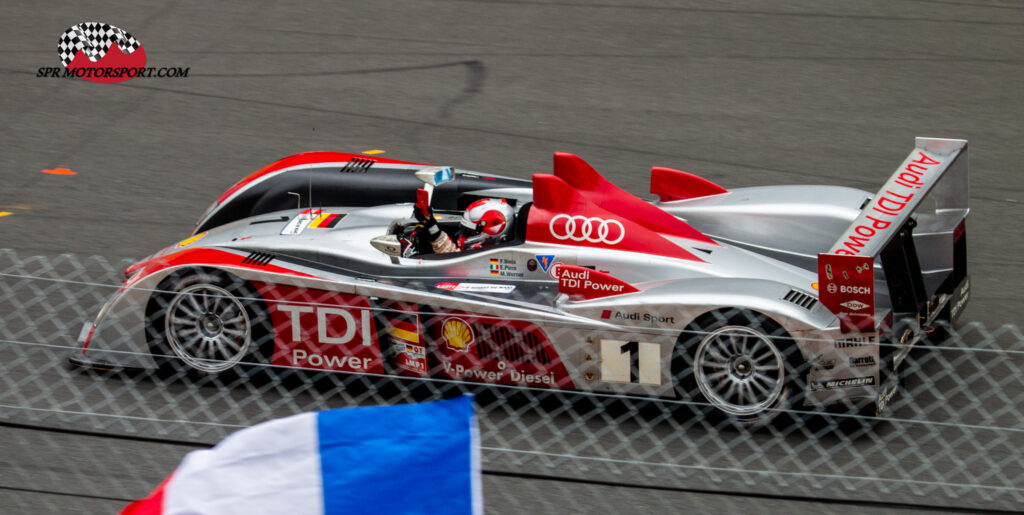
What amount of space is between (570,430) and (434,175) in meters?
1.80

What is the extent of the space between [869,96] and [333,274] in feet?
20.8

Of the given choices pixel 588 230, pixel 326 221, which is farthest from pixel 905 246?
pixel 326 221

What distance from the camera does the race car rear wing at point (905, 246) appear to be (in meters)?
5.40

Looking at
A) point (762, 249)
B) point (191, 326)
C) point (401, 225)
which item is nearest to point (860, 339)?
point (762, 249)

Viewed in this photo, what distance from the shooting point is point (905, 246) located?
598cm

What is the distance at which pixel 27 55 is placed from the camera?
1145 centimetres

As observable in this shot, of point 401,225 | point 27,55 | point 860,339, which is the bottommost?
point 860,339

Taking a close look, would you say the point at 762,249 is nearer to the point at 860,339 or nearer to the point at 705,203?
the point at 705,203

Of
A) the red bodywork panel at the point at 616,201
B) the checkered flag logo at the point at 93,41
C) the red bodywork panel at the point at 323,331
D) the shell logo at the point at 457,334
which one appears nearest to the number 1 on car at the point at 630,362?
the shell logo at the point at 457,334

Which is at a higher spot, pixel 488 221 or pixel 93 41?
pixel 93 41

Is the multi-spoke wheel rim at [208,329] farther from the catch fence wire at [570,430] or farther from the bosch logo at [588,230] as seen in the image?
the bosch logo at [588,230]

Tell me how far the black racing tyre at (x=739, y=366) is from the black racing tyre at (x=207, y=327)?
2.07 m

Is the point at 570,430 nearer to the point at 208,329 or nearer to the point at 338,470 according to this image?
the point at 208,329

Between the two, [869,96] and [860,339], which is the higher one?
[869,96]
